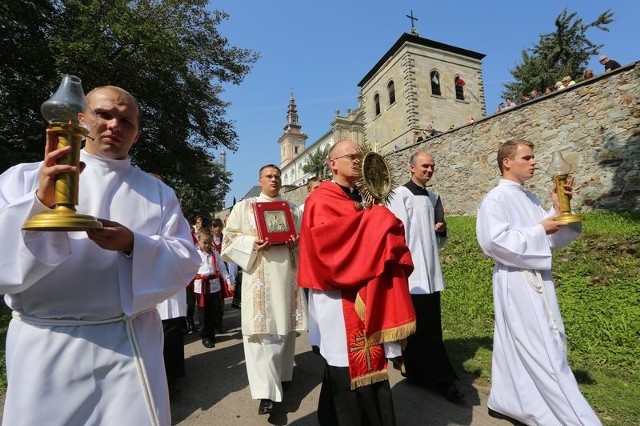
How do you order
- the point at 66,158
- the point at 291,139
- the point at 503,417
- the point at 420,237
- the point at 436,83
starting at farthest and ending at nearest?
the point at 291,139 → the point at 436,83 → the point at 420,237 → the point at 503,417 → the point at 66,158

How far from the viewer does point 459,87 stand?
121 feet

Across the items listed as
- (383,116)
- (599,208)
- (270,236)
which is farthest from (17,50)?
(383,116)

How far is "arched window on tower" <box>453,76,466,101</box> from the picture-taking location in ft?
120

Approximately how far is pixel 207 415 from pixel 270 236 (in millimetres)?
1845

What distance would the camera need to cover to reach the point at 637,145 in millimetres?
10148

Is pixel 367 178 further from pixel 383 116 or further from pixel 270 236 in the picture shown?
pixel 383 116

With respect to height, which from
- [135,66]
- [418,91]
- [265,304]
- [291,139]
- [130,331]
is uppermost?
[291,139]

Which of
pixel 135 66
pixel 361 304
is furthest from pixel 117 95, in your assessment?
pixel 135 66

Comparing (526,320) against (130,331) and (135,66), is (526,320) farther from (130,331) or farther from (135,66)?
(135,66)

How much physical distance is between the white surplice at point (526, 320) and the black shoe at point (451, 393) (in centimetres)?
54

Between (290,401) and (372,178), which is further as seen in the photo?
(290,401)

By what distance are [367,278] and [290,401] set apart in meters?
2.09

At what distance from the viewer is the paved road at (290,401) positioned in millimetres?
3447

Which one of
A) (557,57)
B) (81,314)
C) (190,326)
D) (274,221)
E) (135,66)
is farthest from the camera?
(557,57)
